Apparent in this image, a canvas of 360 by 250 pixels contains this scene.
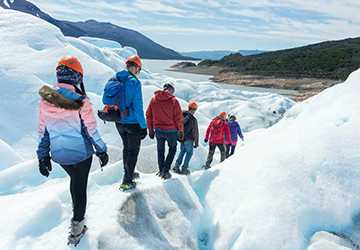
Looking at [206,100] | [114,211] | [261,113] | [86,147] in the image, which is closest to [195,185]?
[114,211]

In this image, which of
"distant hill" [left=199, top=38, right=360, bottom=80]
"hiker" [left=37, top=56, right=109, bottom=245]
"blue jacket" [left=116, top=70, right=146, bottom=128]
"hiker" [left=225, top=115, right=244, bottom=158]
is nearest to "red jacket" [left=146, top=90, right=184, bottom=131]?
"blue jacket" [left=116, top=70, right=146, bottom=128]

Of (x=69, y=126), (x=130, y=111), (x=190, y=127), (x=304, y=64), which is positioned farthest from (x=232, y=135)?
(x=304, y=64)

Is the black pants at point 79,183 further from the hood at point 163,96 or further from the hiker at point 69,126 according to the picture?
the hood at point 163,96

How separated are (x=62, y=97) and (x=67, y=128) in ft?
0.91

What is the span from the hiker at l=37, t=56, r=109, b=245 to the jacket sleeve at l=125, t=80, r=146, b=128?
815mm

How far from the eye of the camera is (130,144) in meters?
4.63

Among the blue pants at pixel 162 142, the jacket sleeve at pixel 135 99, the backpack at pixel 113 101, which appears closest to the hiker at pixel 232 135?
the blue pants at pixel 162 142

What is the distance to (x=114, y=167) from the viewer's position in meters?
5.28

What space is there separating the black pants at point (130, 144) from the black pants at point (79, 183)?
0.98 metres

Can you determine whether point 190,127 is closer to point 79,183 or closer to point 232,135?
point 232,135

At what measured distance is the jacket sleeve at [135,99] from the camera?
4383mm

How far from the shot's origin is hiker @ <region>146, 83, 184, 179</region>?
536cm

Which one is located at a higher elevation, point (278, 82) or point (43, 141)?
point (43, 141)

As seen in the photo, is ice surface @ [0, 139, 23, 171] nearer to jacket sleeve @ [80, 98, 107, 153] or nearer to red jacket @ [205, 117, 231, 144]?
red jacket @ [205, 117, 231, 144]
